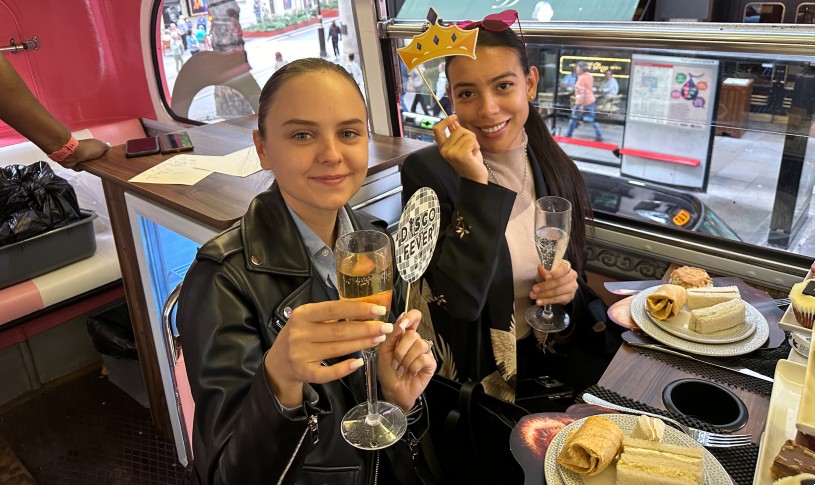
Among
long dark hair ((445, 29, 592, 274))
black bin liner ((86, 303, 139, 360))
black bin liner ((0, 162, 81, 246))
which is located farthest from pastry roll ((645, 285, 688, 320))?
black bin liner ((0, 162, 81, 246))

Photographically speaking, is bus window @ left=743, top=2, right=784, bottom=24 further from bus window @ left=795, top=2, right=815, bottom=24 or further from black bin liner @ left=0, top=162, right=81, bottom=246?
black bin liner @ left=0, top=162, right=81, bottom=246

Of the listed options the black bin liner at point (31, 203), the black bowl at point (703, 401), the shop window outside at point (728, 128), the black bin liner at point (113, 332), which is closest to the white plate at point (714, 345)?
the black bowl at point (703, 401)

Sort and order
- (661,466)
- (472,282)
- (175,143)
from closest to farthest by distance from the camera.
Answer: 1. (661,466)
2. (472,282)
3. (175,143)

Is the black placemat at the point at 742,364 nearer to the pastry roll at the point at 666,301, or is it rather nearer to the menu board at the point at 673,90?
the pastry roll at the point at 666,301

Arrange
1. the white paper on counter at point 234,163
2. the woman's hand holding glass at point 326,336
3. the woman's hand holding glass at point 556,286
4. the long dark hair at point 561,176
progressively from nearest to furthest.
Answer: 1. the woman's hand holding glass at point 326,336
2. the woman's hand holding glass at point 556,286
3. the long dark hair at point 561,176
4. the white paper on counter at point 234,163

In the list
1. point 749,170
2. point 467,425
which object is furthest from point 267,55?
point 467,425

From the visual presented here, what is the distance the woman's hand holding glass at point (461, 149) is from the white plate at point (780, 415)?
805 millimetres

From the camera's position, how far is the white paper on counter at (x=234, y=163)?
7.36 ft

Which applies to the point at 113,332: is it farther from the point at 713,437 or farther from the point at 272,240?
the point at 713,437

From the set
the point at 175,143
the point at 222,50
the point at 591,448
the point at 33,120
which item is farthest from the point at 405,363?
the point at 222,50

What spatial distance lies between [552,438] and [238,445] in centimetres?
58

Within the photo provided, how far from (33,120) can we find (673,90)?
2418 millimetres

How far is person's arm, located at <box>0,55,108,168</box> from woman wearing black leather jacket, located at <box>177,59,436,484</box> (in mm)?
1365

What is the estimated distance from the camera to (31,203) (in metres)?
2.99
